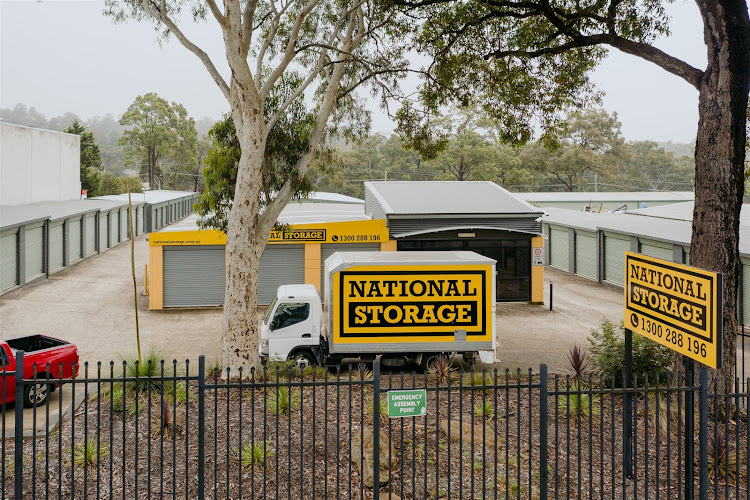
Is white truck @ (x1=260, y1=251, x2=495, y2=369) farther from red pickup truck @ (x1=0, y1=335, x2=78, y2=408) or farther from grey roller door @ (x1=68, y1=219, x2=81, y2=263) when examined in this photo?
grey roller door @ (x1=68, y1=219, x2=81, y2=263)

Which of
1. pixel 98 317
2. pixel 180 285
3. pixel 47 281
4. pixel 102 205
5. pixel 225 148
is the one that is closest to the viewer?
pixel 225 148

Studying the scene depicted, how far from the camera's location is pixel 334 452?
8.80 metres

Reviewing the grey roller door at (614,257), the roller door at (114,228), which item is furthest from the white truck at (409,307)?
the roller door at (114,228)

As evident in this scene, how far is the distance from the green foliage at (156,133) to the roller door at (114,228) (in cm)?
3693

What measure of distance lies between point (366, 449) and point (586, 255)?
25644 millimetres

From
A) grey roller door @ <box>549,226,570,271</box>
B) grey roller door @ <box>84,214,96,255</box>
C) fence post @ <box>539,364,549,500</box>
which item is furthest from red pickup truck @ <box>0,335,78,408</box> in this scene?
grey roller door @ <box>549,226,570,271</box>

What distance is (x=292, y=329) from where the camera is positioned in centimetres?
1479

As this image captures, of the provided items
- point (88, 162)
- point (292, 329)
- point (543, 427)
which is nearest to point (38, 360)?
point (292, 329)

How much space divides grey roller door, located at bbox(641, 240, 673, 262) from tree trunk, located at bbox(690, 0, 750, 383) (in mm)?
14437

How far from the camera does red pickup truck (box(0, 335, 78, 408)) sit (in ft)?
38.4

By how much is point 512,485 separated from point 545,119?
36.4 feet

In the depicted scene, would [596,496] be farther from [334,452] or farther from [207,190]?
[207,190]

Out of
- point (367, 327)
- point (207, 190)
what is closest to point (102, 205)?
point (207, 190)

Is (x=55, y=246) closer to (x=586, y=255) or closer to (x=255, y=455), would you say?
(x=586, y=255)
